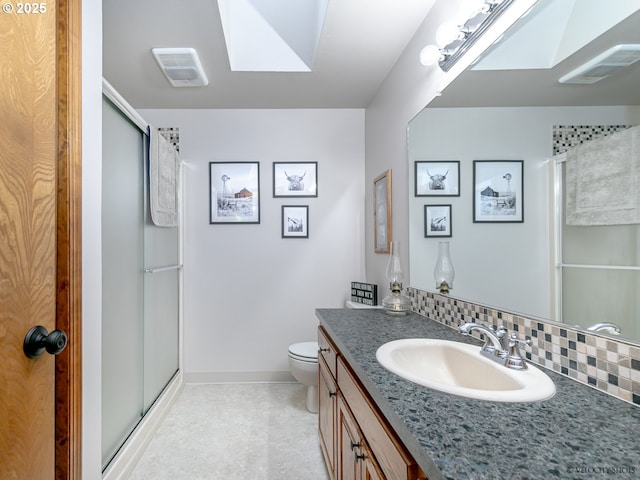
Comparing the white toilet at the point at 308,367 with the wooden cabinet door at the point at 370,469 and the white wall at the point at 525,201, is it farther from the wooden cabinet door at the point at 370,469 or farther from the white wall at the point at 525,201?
the wooden cabinet door at the point at 370,469

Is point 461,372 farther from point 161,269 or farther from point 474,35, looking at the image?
point 161,269

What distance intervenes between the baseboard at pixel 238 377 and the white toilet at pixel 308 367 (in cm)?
57

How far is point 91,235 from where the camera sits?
3.70ft

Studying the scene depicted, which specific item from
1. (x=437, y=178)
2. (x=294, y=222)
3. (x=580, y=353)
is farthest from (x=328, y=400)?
(x=294, y=222)

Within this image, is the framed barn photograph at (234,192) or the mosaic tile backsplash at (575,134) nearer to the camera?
the mosaic tile backsplash at (575,134)

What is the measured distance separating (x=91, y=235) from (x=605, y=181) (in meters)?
1.52

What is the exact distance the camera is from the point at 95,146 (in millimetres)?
1156

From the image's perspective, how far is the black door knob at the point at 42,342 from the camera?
2.87 feet

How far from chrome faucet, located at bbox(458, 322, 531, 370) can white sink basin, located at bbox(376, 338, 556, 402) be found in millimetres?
18

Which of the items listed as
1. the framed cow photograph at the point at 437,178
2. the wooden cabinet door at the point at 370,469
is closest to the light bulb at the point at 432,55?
the framed cow photograph at the point at 437,178

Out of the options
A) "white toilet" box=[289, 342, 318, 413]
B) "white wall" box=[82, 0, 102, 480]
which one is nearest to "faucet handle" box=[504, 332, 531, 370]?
"white wall" box=[82, 0, 102, 480]

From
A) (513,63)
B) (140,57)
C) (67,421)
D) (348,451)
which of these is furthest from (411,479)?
(140,57)

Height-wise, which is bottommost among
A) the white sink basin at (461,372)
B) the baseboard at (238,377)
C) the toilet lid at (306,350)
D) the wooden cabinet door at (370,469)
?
the baseboard at (238,377)

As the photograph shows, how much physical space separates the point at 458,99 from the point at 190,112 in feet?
7.52
